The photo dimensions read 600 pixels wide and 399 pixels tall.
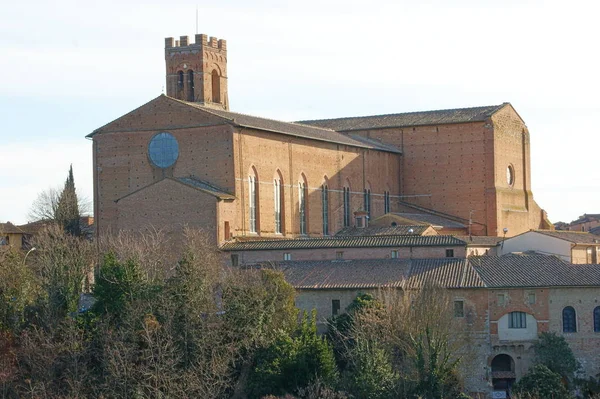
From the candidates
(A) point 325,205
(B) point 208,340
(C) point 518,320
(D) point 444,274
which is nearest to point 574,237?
(A) point 325,205

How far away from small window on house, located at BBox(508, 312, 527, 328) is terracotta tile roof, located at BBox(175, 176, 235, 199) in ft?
40.6

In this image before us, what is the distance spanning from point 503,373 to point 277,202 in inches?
602

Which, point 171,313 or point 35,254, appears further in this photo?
point 35,254

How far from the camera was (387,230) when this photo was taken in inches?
2055

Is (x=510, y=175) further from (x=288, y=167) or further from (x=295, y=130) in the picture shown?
(x=288, y=167)

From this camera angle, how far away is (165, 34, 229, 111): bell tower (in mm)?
61625

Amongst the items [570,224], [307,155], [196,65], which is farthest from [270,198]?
[570,224]

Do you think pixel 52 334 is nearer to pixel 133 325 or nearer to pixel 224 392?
pixel 133 325

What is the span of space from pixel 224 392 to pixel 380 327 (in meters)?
5.20

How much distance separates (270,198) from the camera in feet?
167

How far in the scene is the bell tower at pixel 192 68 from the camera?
6162 centimetres

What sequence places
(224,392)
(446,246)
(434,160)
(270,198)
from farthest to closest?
1. (434,160)
2. (270,198)
3. (446,246)
4. (224,392)

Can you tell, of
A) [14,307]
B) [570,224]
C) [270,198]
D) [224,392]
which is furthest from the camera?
[570,224]

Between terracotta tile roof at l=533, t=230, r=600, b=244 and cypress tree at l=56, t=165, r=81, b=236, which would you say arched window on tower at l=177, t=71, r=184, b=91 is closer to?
cypress tree at l=56, t=165, r=81, b=236
